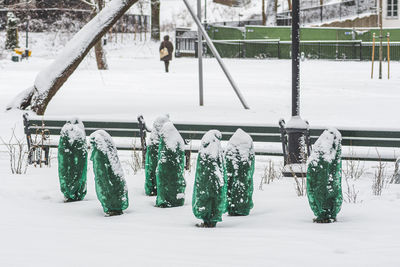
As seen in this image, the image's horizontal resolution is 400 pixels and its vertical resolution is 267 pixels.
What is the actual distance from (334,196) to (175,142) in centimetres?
178

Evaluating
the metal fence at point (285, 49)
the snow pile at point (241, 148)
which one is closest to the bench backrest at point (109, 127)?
the snow pile at point (241, 148)

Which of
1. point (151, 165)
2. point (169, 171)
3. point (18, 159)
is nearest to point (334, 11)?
point (18, 159)

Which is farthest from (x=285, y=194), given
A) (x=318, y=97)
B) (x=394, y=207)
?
(x=318, y=97)

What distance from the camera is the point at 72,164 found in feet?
24.9

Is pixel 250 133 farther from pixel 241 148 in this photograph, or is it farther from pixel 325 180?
pixel 325 180

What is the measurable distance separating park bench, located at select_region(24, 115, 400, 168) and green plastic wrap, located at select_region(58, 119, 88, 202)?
192cm

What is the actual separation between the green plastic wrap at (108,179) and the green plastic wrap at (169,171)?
43 centimetres

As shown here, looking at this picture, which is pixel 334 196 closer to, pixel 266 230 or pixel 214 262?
pixel 266 230

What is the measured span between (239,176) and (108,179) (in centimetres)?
130

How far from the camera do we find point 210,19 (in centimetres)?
6138

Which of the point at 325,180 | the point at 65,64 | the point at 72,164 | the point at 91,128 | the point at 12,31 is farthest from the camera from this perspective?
the point at 12,31

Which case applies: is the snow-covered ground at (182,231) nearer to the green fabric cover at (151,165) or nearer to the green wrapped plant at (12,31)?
the green fabric cover at (151,165)

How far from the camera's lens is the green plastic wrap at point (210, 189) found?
623 cm

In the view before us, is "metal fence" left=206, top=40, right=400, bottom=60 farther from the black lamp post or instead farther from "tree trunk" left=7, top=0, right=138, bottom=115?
the black lamp post
